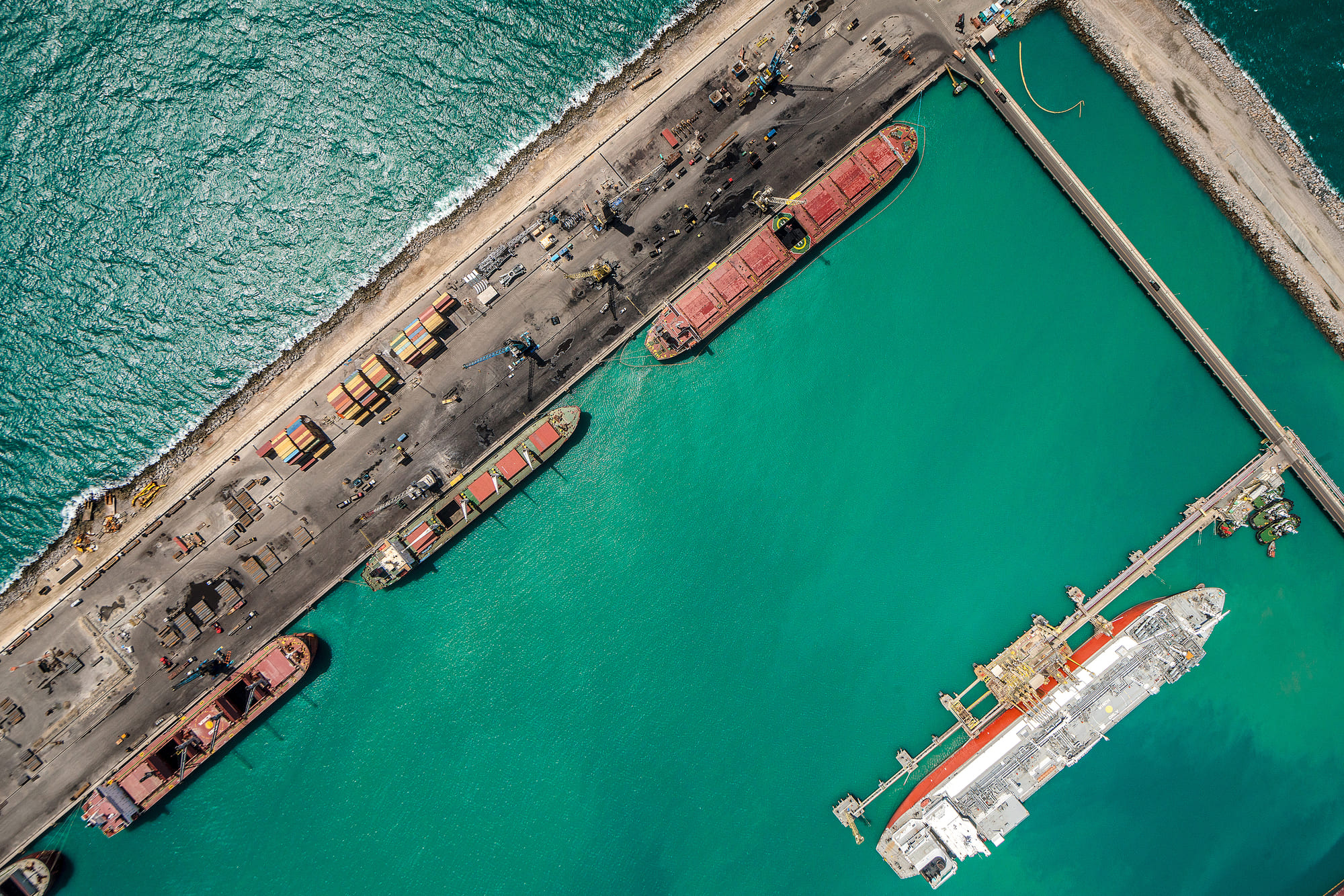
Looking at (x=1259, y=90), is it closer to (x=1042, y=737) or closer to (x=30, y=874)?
(x=1042, y=737)

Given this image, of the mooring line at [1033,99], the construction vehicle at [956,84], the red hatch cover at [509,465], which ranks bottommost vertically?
the mooring line at [1033,99]

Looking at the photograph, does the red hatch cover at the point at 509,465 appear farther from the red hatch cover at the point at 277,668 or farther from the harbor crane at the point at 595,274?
the red hatch cover at the point at 277,668

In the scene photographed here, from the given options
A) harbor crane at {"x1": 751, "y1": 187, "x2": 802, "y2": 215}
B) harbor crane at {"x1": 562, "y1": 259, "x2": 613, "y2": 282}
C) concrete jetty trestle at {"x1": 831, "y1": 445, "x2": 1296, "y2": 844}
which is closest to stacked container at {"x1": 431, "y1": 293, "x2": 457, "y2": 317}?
harbor crane at {"x1": 562, "y1": 259, "x2": 613, "y2": 282}

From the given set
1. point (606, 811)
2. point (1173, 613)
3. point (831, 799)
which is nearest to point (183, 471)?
point (606, 811)

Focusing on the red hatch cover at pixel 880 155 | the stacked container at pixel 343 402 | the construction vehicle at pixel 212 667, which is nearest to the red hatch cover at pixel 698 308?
the red hatch cover at pixel 880 155

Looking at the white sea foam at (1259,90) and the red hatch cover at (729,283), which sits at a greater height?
the red hatch cover at (729,283)

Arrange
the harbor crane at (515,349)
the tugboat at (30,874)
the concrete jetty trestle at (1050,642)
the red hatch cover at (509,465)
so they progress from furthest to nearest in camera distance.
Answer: the concrete jetty trestle at (1050,642)
the harbor crane at (515,349)
the red hatch cover at (509,465)
the tugboat at (30,874)

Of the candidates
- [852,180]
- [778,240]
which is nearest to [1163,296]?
[852,180]

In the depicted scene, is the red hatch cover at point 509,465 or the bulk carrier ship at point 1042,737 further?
the bulk carrier ship at point 1042,737

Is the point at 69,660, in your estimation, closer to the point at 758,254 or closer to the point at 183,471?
the point at 183,471
